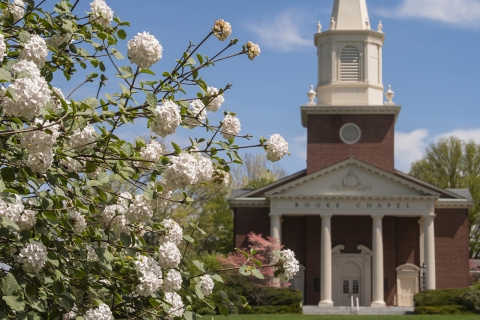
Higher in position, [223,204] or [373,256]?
[223,204]

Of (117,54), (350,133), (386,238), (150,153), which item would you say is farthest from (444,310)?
(150,153)

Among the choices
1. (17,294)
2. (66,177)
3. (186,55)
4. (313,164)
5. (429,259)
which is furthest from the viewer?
Answer: (313,164)

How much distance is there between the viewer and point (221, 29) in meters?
7.16

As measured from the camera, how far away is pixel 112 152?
238 inches

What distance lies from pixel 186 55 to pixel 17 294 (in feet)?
9.03

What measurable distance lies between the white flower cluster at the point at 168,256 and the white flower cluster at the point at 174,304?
0.29 m

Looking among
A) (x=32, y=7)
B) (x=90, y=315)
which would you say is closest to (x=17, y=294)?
(x=90, y=315)

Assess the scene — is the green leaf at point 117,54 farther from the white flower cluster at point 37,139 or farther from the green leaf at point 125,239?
the white flower cluster at point 37,139

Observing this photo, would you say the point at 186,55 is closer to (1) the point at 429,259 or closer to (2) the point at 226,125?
(2) the point at 226,125

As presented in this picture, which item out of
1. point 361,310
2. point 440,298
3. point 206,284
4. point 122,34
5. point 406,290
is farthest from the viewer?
point 406,290

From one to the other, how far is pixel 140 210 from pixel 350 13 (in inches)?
1807

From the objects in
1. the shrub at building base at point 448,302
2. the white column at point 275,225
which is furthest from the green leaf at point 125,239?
the white column at point 275,225

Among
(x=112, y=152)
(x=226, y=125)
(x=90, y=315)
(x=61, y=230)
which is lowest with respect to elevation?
(x=90, y=315)

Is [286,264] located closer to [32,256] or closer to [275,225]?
[32,256]
